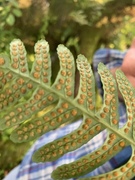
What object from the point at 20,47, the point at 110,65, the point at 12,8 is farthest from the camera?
the point at 12,8

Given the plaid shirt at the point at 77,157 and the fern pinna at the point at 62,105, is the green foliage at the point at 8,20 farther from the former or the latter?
the fern pinna at the point at 62,105

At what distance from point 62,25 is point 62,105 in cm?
97

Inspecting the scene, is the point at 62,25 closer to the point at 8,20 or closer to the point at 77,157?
the point at 8,20

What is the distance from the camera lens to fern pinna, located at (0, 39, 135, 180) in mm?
384

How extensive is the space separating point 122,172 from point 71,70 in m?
0.12

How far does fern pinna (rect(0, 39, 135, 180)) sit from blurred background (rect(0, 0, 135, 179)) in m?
0.57

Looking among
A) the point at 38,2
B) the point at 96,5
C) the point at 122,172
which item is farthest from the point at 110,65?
the point at 122,172

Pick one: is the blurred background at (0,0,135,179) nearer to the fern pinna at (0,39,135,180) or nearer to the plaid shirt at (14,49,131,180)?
the plaid shirt at (14,49,131,180)

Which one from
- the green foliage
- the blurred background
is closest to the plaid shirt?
the blurred background

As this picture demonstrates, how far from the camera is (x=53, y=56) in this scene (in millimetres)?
1322

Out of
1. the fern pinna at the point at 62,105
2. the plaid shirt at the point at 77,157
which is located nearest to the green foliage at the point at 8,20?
the plaid shirt at the point at 77,157

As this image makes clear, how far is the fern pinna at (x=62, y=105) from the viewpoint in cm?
38

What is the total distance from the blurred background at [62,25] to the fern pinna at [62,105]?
1.87ft

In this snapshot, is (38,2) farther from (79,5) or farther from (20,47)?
(20,47)
